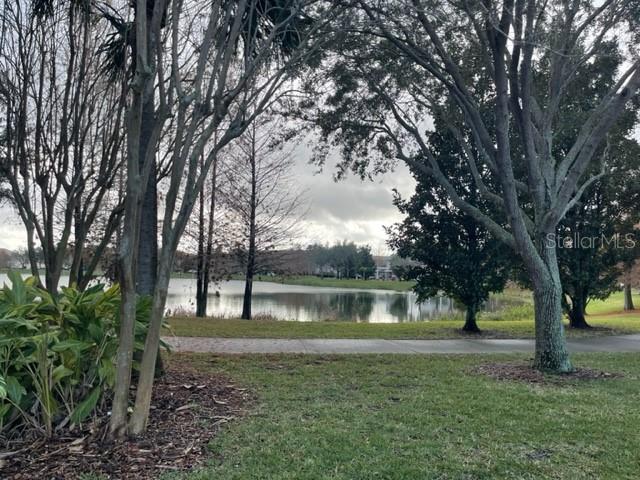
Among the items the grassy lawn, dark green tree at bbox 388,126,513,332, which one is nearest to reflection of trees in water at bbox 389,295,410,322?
dark green tree at bbox 388,126,513,332

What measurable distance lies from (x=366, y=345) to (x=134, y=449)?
6.05 m

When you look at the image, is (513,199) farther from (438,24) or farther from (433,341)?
(433,341)

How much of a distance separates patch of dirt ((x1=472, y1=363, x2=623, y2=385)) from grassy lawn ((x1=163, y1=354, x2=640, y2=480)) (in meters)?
0.23

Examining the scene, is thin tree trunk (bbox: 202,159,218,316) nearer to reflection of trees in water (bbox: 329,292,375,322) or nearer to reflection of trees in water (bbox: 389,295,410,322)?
reflection of trees in water (bbox: 329,292,375,322)

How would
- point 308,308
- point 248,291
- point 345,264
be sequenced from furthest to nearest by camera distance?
point 345,264, point 308,308, point 248,291

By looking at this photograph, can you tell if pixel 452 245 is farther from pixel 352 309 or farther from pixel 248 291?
pixel 352 309

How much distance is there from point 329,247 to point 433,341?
151 feet

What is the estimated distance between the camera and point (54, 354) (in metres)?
3.69

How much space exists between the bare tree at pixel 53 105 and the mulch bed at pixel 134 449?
3.38m

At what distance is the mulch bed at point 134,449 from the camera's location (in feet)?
9.96

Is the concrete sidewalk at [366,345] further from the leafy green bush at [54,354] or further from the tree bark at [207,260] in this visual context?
the tree bark at [207,260]

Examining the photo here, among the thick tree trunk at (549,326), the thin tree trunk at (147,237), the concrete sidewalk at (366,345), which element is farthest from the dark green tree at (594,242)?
the thin tree trunk at (147,237)

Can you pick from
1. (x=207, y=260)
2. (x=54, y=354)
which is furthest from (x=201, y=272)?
(x=54, y=354)

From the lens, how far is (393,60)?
8.55 meters
